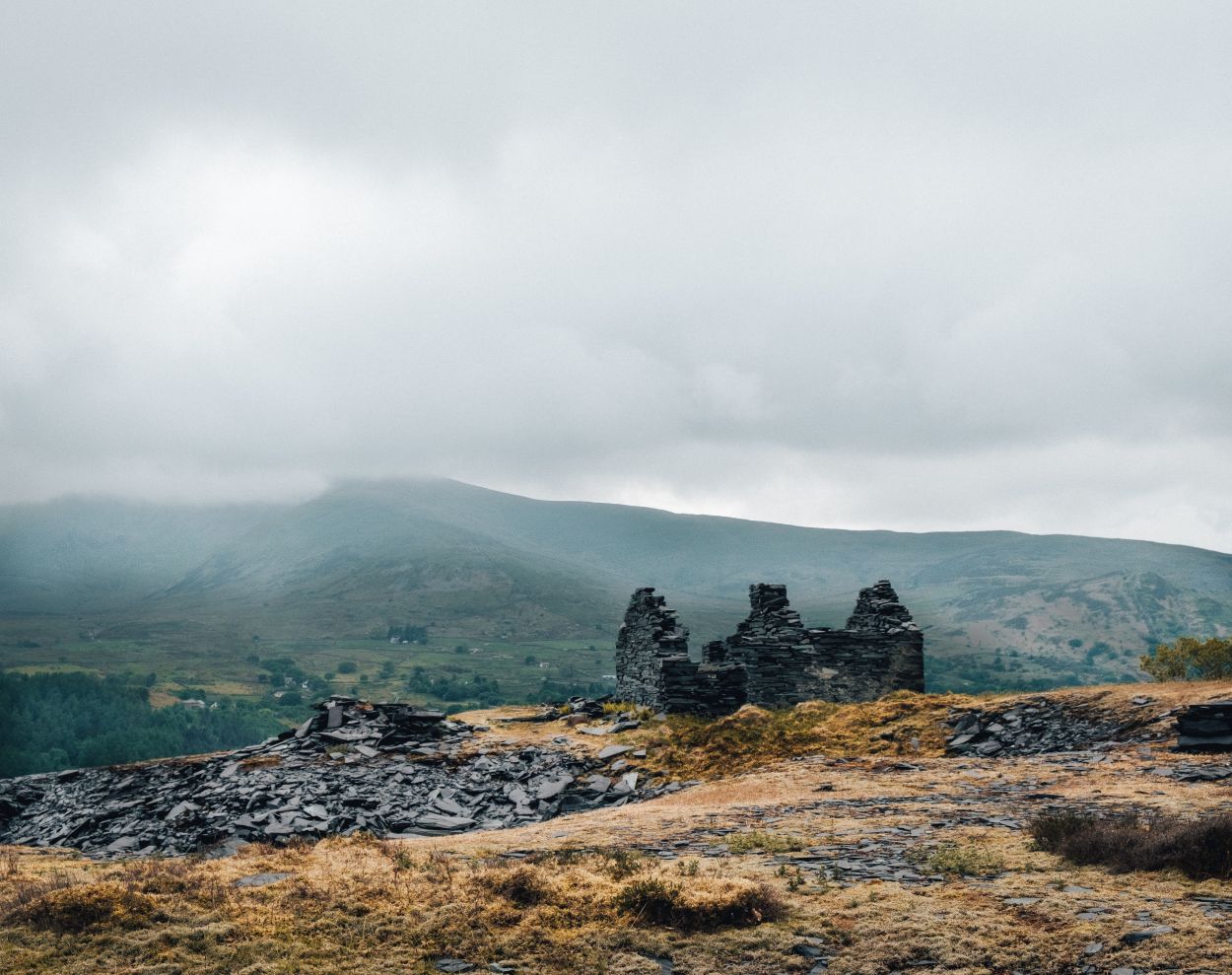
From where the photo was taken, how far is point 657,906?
11.6 metres

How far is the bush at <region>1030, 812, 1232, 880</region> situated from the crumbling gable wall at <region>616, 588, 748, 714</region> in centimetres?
2268

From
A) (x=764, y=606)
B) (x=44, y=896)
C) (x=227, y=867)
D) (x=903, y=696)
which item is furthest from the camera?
(x=764, y=606)

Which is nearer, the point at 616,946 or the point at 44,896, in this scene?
the point at 616,946

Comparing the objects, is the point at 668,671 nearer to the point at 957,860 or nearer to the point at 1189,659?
the point at 957,860

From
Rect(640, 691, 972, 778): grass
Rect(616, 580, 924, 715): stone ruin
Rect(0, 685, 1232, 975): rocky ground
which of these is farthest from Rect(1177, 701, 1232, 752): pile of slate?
Rect(616, 580, 924, 715): stone ruin

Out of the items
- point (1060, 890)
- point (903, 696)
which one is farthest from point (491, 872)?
point (903, 696)

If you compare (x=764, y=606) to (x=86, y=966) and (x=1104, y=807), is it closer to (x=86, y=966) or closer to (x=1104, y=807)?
(x=1104, y=807)

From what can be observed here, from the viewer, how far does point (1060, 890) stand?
39.2 ft

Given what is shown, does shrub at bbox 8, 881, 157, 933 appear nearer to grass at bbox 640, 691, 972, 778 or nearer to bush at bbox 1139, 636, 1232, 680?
grass at bbox 640, 691, 972, 778

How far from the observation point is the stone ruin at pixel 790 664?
37.0 meters

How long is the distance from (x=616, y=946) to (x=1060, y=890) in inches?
250

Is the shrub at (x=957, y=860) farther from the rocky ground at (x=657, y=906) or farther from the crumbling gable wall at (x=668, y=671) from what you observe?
the crumbling gable wall at (x=668, y=671)

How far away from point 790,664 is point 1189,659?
19.1m

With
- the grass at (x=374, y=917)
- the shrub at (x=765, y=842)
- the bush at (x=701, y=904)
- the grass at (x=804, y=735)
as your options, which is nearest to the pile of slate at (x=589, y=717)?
the grass at (x=804, y=735)
